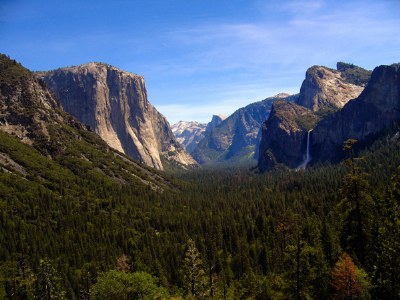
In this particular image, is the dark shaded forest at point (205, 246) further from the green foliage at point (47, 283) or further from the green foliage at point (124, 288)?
the green foliage at point (47, 283)

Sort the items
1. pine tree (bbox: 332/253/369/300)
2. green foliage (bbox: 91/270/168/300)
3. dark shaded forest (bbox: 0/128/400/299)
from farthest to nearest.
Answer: green foliage (bbox: 91/270/168/300) → pine tree (bbox: 332/253/369/300) → dark shaded forest (bbox: 0/128/400/299)

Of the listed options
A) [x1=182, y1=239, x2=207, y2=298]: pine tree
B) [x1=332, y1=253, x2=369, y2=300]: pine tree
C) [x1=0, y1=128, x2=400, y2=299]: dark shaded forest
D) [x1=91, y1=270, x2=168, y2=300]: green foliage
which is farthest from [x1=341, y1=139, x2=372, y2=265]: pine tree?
[x1=182, y1=239, x2=207, y2=298]: pine tree

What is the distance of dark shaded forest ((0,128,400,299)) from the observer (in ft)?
167

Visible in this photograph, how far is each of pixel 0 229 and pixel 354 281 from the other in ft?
419

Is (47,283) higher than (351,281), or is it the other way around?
(351,281)

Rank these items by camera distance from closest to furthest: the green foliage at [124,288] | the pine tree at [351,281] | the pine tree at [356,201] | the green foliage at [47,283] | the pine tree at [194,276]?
the pine tree at [356,201]
the pine tree at [351,281]
the green foliage at [124,288]
the green foliage at [47,283]
the pine tree at [194,276]

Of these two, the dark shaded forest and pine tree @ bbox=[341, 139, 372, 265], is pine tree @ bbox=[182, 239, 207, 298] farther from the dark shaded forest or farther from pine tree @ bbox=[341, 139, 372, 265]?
pine tree @ bbox=[341, 139, 372, 265]

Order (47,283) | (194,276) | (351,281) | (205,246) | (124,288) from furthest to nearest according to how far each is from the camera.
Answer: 1. (205,246)
2. (194,276)
3. (47,283)
4. (124,288)
5. (351,281)

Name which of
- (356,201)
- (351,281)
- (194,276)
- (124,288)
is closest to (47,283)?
(124,288)

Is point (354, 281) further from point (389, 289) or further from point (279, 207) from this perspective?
point (279, 207)

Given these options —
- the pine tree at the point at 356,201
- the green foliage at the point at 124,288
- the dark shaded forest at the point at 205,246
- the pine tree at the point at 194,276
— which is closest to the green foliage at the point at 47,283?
the dark shaded forest at the point at 205,246

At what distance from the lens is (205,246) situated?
136 meters

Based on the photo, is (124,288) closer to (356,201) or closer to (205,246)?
(356,201)

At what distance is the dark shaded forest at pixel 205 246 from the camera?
5088 cm
